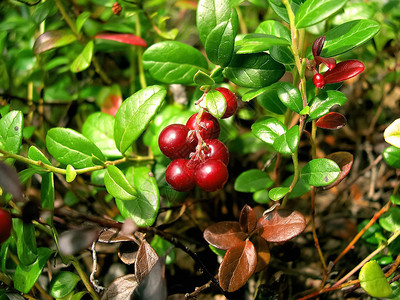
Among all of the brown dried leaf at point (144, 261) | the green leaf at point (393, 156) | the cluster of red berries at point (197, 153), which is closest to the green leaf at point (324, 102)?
the cluster of red berries at point (197, 153)

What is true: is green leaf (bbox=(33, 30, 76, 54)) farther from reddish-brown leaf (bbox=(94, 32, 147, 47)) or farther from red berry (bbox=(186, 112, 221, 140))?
red berry (bbox=(186, 112, 221, 140))

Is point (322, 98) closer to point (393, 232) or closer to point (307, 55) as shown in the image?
point (307, 55)

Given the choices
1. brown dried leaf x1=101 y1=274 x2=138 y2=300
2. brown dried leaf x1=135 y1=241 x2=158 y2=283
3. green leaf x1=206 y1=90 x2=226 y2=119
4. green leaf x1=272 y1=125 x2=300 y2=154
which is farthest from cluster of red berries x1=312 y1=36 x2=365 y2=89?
brown dried leaf x1=101 y1=274 x2=138 y2=300

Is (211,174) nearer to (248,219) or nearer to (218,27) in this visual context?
(248,219)

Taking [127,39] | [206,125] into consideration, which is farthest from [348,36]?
[127,39]

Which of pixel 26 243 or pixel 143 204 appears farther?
pixel 143 204

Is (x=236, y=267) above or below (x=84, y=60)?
below

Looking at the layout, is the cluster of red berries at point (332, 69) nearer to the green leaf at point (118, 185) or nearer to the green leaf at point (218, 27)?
the green leaf at point (218, 27)
